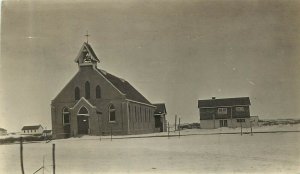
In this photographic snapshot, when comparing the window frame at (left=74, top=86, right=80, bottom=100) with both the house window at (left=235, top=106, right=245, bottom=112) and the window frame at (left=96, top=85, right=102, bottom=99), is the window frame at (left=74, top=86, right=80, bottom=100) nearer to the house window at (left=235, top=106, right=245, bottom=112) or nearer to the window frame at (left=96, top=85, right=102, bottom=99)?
the window frame at (left=96, top=85, right=102, bottom=99)

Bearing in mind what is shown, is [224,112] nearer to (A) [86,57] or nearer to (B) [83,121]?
(B) [83,121]

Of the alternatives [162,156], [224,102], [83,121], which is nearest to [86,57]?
[83,121]

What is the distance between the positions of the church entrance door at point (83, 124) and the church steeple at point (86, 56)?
1.25 meters

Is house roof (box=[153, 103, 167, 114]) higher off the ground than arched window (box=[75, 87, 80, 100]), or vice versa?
arched window (box=[75, 87, 80, 100])

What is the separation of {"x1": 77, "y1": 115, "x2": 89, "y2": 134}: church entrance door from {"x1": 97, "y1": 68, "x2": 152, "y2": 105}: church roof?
0.99 metres

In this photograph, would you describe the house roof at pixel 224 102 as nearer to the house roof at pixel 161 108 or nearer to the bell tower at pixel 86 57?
the house roof at pixel 161 108

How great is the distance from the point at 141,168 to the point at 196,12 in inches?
126

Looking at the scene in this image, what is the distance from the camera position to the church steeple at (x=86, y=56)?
907 centimetres

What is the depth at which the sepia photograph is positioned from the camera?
8781 mm

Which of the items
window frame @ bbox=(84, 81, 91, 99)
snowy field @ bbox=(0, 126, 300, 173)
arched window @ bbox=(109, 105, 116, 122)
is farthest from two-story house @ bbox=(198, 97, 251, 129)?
window frame @ bbox=(84, 81, 91, 99)

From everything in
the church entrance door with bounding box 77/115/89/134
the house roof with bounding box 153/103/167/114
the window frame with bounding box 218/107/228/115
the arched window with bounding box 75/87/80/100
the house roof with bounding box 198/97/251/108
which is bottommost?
the church entrance door with bounding box 77/115/89/134

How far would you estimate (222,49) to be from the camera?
29.6 ft

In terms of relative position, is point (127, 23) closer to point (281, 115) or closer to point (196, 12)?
point (196, 12)

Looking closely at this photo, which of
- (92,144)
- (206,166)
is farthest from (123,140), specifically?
(206,166)
